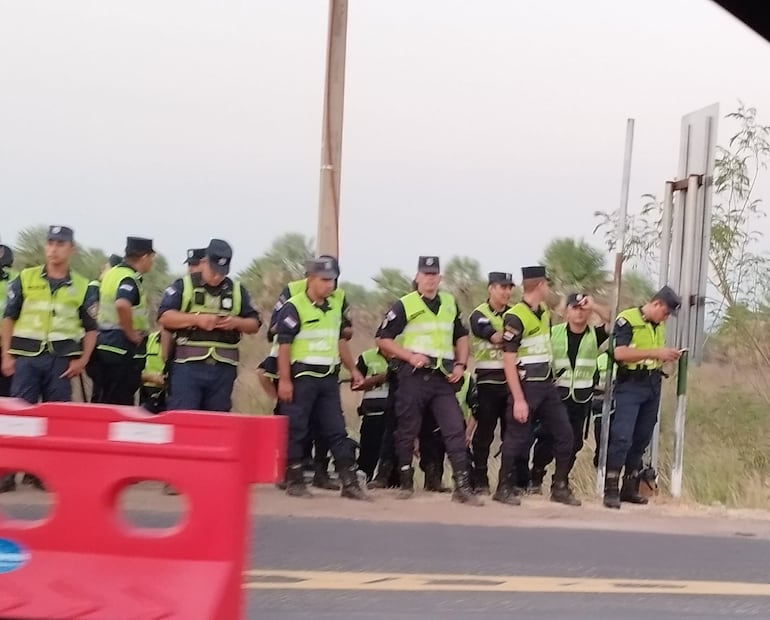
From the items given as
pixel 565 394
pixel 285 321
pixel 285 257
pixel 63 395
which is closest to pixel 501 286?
pixel 565 394

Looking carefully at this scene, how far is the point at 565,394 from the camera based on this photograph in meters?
10.9

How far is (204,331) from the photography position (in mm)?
9367

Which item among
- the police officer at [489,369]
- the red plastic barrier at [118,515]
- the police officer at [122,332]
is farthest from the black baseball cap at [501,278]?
the red plastic barrier at [118,515]

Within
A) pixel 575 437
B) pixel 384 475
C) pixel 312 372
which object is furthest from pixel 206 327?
pixel 575 437

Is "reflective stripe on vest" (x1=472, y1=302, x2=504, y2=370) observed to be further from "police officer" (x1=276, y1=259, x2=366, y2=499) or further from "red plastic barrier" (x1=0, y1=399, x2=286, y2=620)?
"red plastic barrier" (x1=0, y1=399, x2=286, y2=620)

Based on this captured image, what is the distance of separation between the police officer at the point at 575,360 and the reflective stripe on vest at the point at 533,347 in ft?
1.68

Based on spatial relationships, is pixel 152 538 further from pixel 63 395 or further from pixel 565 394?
pixel 565 394

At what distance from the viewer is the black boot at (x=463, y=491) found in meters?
9.84

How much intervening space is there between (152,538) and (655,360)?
6.51 m

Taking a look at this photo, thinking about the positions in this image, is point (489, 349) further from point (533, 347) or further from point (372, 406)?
point (372, 406)

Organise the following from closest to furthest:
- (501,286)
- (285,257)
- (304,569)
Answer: (304,569) → (501,286) → (285,257)

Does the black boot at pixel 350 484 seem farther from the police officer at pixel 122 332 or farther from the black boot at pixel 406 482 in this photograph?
the police officer at pixel 122 332

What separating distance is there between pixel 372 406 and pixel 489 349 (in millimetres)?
1298

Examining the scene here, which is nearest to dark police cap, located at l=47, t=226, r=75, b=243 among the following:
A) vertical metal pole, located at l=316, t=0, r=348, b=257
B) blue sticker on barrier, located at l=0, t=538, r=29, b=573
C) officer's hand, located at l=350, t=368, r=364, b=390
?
vertical metal pole, located at l=316, t=0, r=348, b=257
